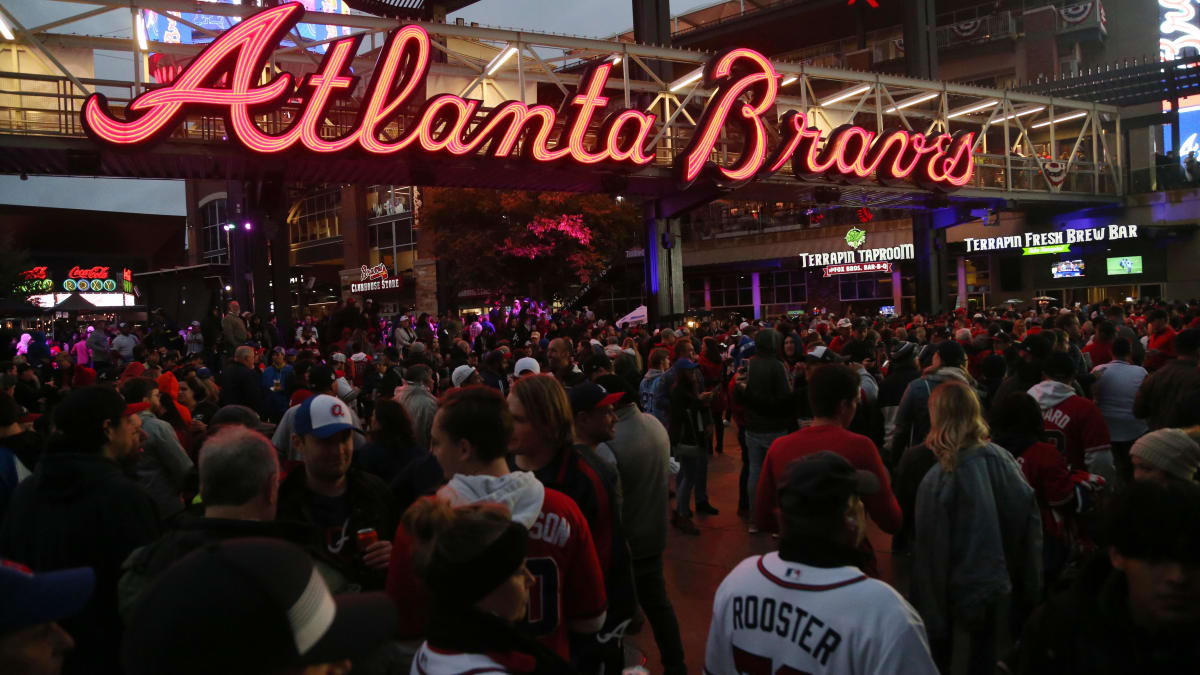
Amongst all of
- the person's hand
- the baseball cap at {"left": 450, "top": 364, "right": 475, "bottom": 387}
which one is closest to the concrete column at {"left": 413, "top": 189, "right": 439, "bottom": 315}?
the baseball cap at {"left": 450, "top": 364, "right": 475, "bottom": 387}

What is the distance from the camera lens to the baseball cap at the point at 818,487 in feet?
7.25

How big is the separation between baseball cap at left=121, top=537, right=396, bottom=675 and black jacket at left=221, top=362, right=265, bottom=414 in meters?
8.84

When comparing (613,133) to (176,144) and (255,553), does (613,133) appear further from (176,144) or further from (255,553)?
(255,553)

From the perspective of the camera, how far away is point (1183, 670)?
1.70m

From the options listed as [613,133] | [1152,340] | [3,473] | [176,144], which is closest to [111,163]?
[176,144]

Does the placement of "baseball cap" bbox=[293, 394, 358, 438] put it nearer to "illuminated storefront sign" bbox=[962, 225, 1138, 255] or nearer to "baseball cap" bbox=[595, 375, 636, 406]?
"baseball cap" bbox=[595, 375, 636, 406]

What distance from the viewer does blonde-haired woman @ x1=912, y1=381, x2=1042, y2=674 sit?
3516 millimetres

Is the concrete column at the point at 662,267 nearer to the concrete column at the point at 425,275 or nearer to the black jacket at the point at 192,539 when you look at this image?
the black jacket at the point at 192,539

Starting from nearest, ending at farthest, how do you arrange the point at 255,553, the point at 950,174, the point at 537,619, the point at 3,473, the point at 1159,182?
the point at 255,553, the point at 537,619, the point at 3,473, the point at 950,174, the point at 1159,182

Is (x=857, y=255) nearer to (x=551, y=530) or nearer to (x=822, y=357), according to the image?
→ (x=822, y=357)

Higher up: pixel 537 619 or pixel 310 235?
pixel 310 235

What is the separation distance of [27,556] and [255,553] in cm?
273

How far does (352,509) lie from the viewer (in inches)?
134

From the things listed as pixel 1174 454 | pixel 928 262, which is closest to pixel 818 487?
pixel 1174 454
